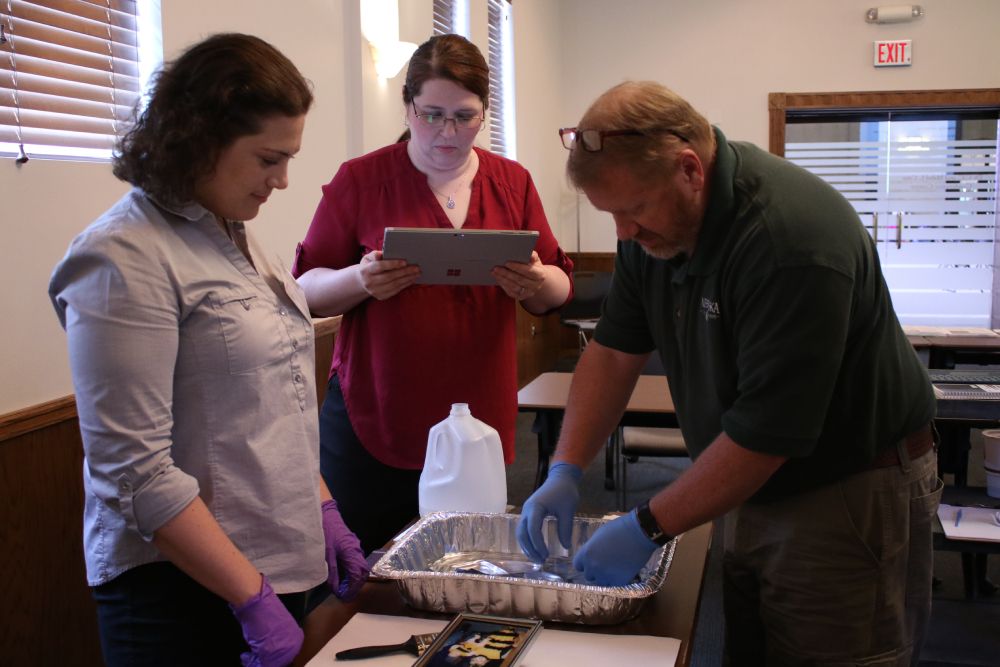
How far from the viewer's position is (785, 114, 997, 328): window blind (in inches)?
286

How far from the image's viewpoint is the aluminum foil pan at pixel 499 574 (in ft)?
3.70

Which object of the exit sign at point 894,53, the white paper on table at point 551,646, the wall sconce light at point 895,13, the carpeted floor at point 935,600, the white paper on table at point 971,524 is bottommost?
the carpeted floor at point 935,600

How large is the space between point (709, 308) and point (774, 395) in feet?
0.58

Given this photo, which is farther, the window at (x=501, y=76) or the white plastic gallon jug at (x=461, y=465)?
the window at (x=501, y=76)

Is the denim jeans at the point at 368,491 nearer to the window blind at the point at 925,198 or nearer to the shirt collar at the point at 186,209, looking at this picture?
the shirt collar at the point at 186,209

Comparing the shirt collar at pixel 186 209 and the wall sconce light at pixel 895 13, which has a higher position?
the wall sconce light at pixel 895 13

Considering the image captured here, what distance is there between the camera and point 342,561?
130 cm

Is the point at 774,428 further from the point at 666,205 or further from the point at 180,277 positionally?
the point at 180,277

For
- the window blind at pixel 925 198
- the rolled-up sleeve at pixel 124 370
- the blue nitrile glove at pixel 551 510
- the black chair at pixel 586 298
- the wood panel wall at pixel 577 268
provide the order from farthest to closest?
the wood panel wall at pixel 577 268 < the window blind at pixel 925 198 < the black chair at pixel 586 298 < the blue nitrile glove at pixel 551 510 < the rolled-up sleeve at pixel 124 370

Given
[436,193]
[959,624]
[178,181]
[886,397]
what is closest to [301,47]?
[436,193]

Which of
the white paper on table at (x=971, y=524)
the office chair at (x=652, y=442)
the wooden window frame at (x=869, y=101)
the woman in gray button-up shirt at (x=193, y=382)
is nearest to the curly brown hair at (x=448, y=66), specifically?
the woman in gray button-up shirt at (x=193, y=382)

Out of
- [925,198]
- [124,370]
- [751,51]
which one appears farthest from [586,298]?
[124,370]

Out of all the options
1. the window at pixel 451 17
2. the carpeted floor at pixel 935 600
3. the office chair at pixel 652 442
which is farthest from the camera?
the window at pixel 451 17

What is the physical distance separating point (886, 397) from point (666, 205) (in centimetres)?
41
